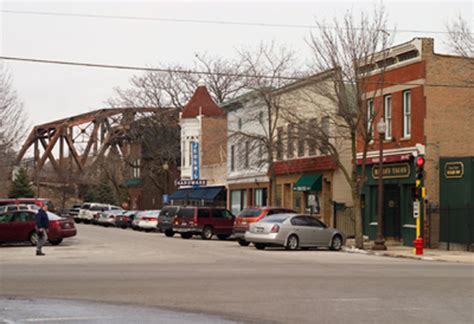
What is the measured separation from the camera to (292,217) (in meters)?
31.1

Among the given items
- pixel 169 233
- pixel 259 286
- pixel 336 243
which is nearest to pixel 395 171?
pixel 336 243

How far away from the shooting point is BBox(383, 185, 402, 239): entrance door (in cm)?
3703

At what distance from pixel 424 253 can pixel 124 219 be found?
3273 centimetres

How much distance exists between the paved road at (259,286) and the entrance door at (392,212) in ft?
40.6

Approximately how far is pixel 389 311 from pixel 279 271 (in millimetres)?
7218

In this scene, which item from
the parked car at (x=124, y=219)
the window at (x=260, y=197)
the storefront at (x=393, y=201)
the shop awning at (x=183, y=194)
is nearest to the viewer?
the storefront at (x=393, y=201)

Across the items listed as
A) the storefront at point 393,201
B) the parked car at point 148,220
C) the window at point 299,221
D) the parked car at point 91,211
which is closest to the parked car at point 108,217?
the parked car at point 91,211

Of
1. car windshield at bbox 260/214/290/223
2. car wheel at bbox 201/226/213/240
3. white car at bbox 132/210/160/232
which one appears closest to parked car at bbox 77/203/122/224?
white car at bbox 132/210/160/232

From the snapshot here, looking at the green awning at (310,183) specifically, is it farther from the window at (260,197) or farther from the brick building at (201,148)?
the brick building at (201,148)

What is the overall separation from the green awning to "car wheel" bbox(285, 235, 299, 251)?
1266 centimetres

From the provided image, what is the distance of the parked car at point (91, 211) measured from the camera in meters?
66.6

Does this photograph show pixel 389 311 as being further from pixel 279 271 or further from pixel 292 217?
pixel 292 217

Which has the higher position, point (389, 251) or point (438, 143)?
point (438, 143)

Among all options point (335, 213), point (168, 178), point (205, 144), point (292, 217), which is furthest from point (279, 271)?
point (168, 178)
